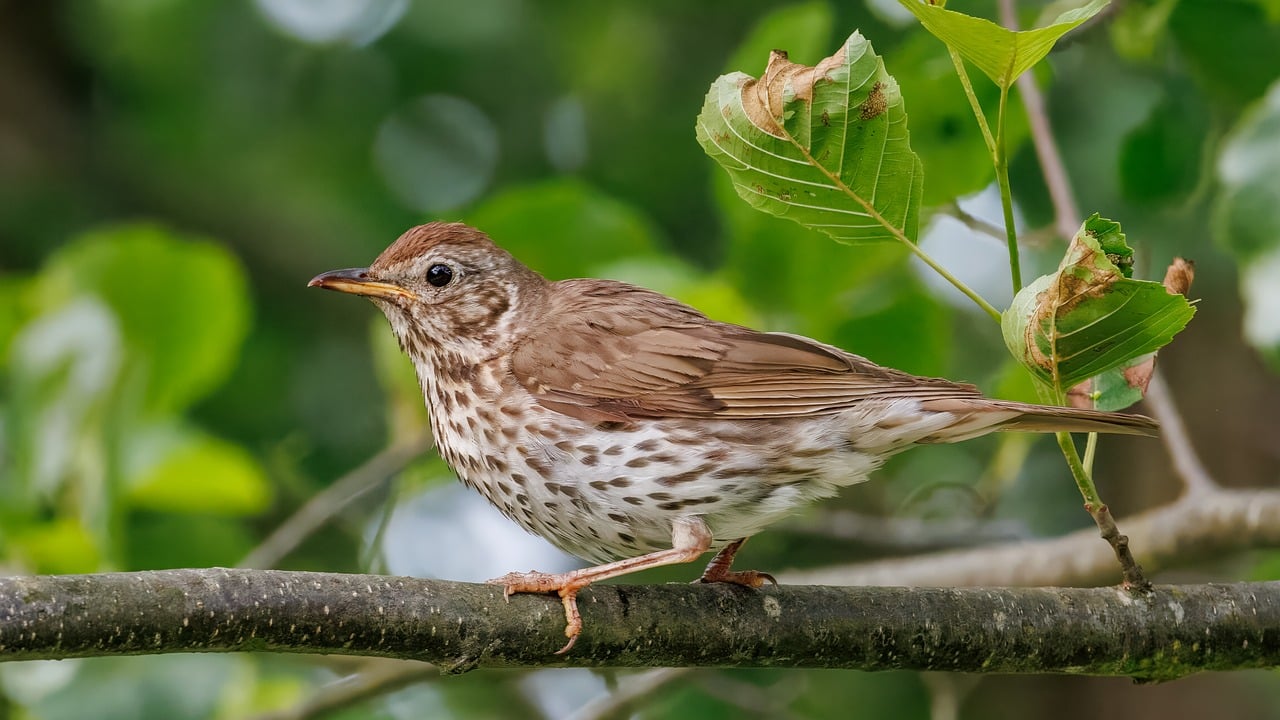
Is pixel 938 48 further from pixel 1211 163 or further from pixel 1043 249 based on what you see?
pixel 1211 163

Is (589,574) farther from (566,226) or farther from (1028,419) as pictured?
(566,226)

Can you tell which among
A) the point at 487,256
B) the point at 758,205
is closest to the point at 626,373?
the point at 487,256

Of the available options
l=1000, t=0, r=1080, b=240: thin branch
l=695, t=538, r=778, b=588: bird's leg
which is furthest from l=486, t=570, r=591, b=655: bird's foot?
l=1000, t=0, r=1080, b=240: thin branch

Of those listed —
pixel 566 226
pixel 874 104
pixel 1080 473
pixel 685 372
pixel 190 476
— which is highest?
pixel 874 104

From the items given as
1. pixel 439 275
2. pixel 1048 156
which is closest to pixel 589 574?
pixel 439 275

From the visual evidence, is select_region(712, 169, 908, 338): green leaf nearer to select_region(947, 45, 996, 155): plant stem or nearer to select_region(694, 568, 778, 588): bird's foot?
select_region(694, 568, 778, 588): bird's foot
